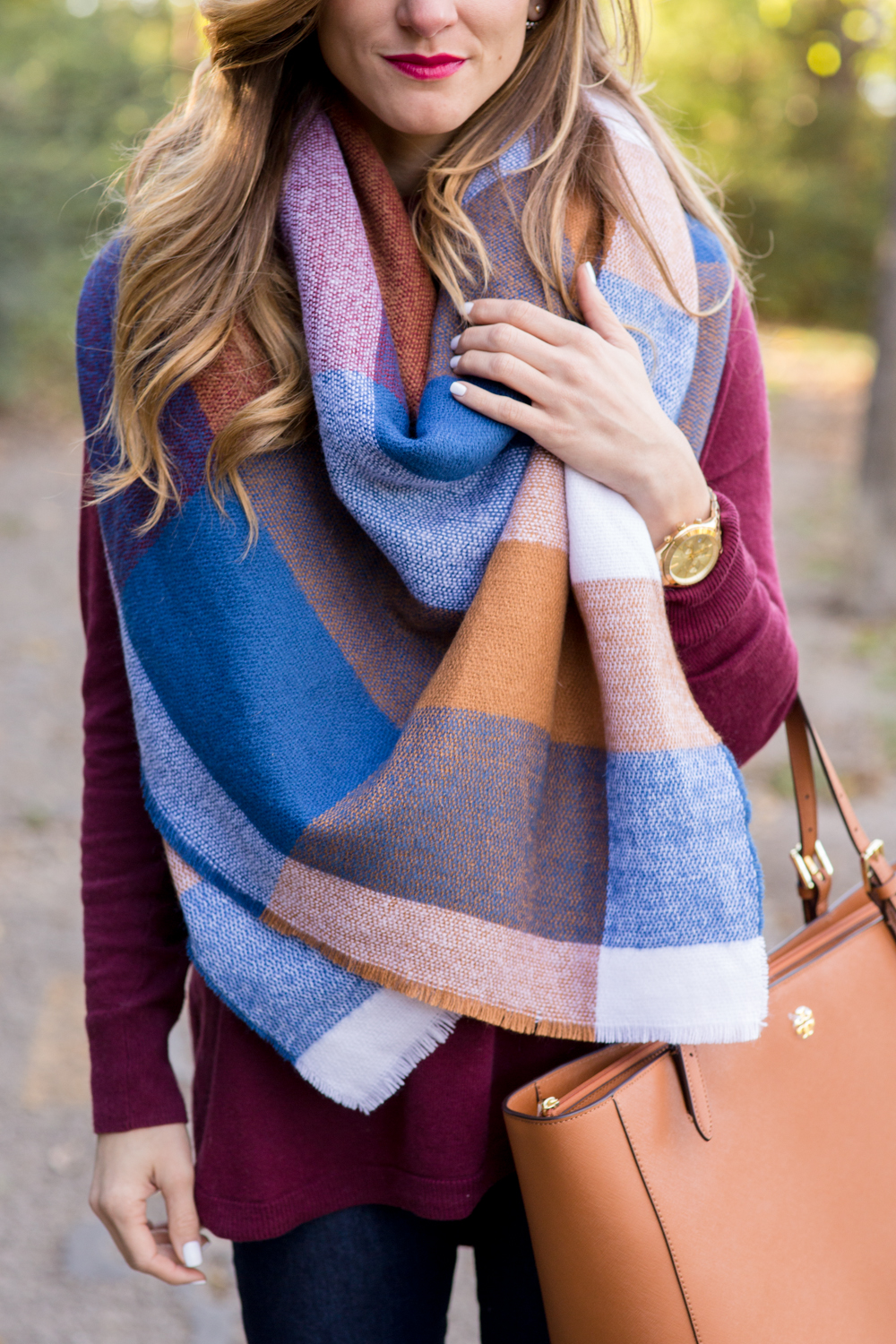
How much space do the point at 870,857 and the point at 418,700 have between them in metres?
0.55

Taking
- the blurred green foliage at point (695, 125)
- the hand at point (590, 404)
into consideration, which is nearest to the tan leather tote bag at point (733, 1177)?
the hand at point (590, 404)

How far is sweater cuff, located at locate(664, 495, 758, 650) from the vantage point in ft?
4.02

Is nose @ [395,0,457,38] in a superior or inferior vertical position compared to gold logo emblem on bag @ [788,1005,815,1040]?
superior

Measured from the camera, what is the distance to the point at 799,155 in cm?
1692

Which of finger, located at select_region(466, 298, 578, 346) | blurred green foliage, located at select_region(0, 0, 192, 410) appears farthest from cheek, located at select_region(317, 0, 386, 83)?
blurred green foliage, located at select_region(0, 0, 192, 410)

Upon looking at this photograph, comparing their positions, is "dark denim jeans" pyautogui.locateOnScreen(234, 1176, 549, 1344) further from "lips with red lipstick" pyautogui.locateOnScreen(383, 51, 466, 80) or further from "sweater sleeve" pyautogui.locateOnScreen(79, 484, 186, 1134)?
"lips with red lipstick" pyautogui.locateOnScreen(383, 51, 466, 80)

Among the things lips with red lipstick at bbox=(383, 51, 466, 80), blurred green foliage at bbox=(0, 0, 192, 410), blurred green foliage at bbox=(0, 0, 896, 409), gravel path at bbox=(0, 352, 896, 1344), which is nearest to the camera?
lips with red lipstick at bbox=(383, 51, 466, 80)

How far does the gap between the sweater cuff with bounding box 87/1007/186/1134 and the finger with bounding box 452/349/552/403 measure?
0.82 metres

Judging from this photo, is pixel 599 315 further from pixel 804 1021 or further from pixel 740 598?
pixel 804 1021

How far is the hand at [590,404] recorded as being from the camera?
118 cm

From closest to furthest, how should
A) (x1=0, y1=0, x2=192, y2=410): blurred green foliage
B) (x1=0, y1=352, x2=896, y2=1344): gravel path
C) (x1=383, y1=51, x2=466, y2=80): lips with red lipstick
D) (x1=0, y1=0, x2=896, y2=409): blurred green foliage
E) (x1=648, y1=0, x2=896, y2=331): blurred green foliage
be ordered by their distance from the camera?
1. (x1=383, y1=51, x2=466, y2=80): lips with red lipstick
2. (x1=0, y1=352, x2=896, y2=1344): gravel path
3. (x1=0, y1=0, x2=896, y2=409): blurred green foliage
4. (x1=0, y1=0, x2=192, y2=410): blurred green foliage
5. (x1=648, y1=0, x2=896, y2=331): blurred green foliage

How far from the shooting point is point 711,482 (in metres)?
1.36

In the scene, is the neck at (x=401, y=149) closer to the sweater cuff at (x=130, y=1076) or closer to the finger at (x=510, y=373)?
the finger at (x=510, y=373)

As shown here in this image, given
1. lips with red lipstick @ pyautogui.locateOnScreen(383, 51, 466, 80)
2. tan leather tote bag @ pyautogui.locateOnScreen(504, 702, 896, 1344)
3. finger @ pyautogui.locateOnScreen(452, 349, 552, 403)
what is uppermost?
Result: lips with red lipstick @ pyautogui.locateOnScreen(383, 51, 466, 80)
